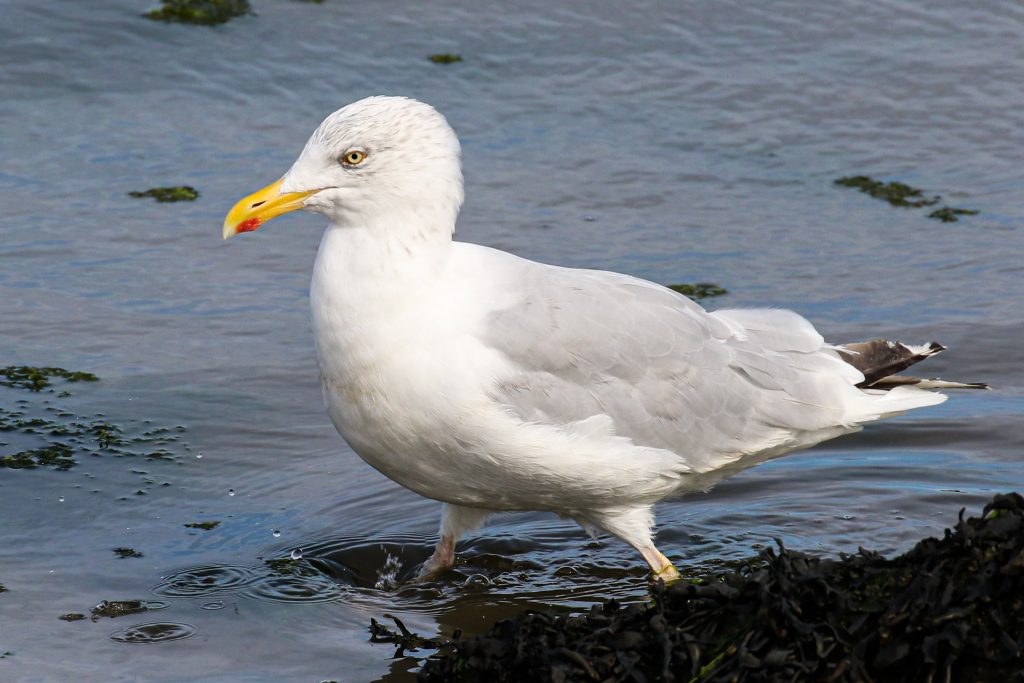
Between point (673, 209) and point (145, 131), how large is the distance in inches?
149

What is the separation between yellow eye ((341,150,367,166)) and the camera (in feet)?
17.3

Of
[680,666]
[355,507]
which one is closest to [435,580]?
[355,507]

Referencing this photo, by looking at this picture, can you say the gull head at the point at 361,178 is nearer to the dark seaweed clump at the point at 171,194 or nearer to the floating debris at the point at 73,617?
the floating debris at the point at 73,617

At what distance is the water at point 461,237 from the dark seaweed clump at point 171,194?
0.32 ft

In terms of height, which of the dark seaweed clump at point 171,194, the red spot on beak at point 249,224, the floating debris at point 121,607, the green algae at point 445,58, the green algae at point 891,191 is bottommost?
the floating debris at point 121,607

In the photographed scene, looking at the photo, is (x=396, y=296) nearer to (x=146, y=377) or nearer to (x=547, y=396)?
(x=547, y=396)

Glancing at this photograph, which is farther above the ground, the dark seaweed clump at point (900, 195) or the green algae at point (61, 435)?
the dark seaweed clump at point (900, 195)

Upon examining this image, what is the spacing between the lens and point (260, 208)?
5.25m

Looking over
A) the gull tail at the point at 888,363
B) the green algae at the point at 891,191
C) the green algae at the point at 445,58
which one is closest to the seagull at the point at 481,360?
the gull tail at the point at 888,363

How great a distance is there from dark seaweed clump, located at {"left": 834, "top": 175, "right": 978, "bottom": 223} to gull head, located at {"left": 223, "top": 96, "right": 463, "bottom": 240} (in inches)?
202

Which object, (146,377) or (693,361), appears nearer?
(693,361)

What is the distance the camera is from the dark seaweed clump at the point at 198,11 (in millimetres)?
11867

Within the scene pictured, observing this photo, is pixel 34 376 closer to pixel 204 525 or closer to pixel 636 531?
pixel 204 525

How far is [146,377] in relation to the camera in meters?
7.56
